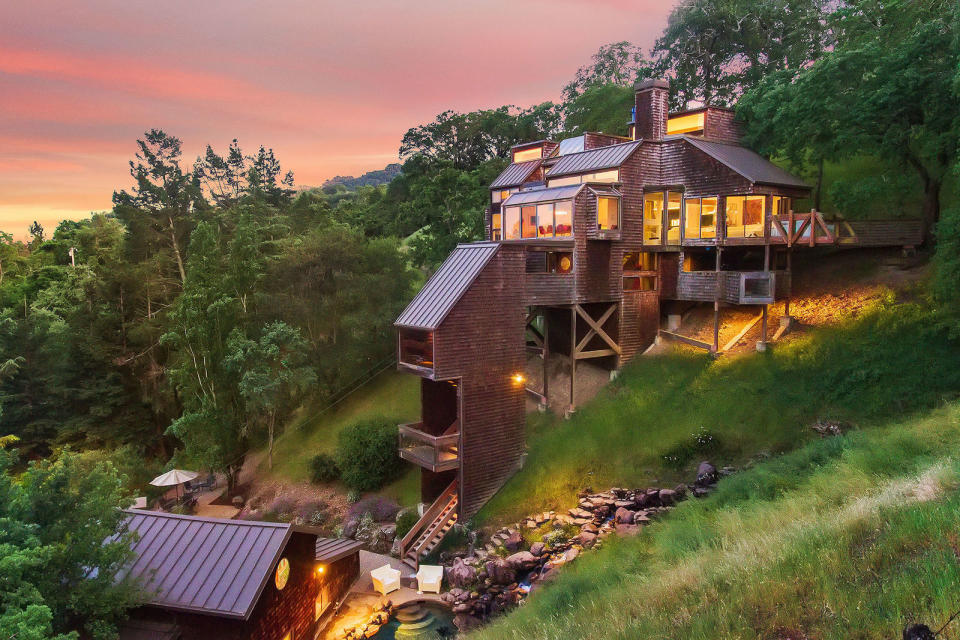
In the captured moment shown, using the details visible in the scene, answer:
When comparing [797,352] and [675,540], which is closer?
[675,540]

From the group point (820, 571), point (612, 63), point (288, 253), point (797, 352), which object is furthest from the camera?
point (612, 63)

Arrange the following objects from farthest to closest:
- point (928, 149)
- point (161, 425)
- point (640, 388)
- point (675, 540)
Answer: point (161, 425) < point (640, 388) < point (928, 149) < point (675, 540)

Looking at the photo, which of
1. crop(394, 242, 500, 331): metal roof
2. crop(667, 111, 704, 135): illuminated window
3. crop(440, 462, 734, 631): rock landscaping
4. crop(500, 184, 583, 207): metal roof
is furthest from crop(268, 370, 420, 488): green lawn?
crop(667, 111, 704, 135): illuminated window

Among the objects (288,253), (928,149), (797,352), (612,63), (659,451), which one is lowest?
(659,451)

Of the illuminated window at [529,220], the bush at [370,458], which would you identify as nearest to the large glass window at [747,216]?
the illuminated window at [529,220]

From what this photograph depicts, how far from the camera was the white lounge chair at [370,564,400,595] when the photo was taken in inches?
666

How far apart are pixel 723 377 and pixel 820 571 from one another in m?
14.2

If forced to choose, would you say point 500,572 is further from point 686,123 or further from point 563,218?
point 686,123

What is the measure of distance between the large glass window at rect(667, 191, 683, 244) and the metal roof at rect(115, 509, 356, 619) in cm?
1653

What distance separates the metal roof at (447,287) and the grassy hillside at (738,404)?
20.8ft

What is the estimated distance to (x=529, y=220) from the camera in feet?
73.7

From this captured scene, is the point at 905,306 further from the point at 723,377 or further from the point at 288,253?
the point at 288,253

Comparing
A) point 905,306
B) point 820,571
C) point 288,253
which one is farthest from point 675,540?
point 288,253

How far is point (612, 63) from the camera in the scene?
4644 centimetres
